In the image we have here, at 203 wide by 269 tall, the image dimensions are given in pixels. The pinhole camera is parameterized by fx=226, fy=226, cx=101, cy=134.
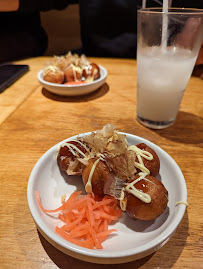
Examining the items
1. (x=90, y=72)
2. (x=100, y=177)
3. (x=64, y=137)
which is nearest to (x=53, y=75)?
(x=90, y=72)

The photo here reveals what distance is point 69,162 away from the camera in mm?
832

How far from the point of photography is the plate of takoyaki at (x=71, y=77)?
1520 mm

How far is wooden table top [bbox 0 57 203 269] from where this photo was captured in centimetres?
66

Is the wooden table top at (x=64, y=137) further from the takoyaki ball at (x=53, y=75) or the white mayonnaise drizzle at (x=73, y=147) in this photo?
the white mayonnaise drizzle at (x=73, y=147)

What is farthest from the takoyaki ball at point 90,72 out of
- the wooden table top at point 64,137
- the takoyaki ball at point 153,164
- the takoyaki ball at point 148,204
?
the takoyaki ball at point 148,204

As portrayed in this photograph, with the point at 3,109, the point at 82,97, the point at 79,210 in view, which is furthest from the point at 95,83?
the point at 79,210

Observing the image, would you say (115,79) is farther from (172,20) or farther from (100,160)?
(100,160)

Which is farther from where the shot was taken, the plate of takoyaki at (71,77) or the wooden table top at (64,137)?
the plate of takoyaki at (71,77)

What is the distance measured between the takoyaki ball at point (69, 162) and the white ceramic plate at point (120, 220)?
0.14 feet

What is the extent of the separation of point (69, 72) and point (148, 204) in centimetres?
123

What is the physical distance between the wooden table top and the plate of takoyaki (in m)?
0.08

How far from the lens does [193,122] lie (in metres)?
1.32

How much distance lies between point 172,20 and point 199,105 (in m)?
0.69

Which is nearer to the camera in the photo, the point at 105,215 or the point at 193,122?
the point at 105,215
